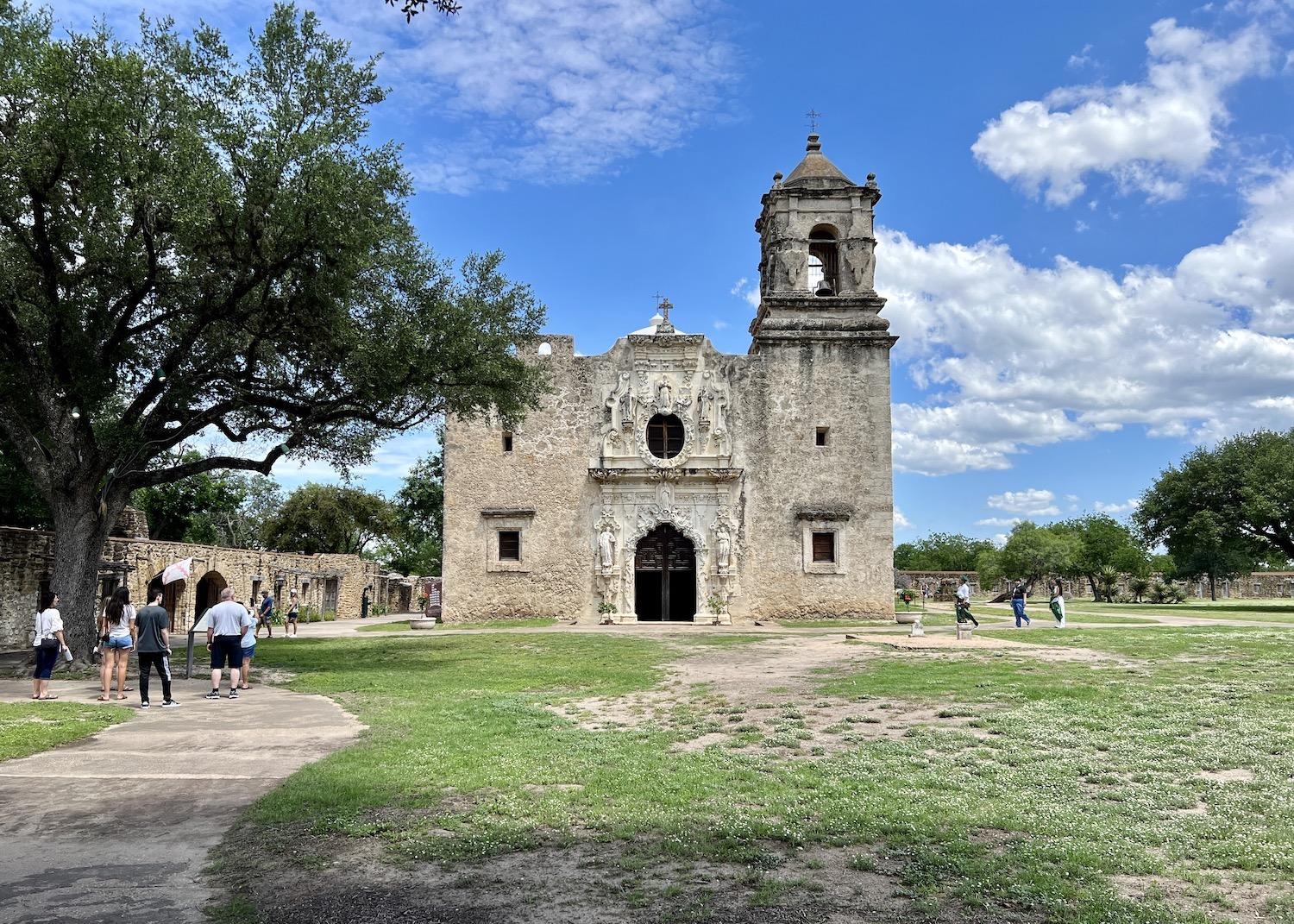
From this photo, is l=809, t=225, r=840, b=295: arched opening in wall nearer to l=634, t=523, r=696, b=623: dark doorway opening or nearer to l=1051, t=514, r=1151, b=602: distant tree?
l=634, t=523, r=696, b=623: dark doorway opening

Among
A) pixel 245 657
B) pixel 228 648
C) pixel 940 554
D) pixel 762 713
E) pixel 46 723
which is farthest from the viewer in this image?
pixel 940 554

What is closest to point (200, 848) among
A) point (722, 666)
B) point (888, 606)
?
point (722, 666)

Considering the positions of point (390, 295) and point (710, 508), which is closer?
point (390, 295)

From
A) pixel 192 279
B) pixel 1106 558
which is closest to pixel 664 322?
pixel 192 279

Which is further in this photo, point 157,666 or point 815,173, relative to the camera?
point 815,173

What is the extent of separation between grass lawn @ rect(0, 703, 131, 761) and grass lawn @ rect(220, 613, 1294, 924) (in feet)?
8.66

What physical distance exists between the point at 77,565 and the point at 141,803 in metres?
9.56

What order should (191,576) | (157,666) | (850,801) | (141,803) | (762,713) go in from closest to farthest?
(850,801) → (141,803) → (762,713) → (157,666) → (191,576)

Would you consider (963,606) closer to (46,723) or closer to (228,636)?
(228,636)

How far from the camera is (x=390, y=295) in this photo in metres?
15.7

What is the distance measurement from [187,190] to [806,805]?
11698 millimetres

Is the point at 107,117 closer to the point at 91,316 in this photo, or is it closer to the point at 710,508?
the point at 91,316

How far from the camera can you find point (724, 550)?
25.3 metres

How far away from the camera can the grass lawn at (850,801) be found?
4488 millimetres
